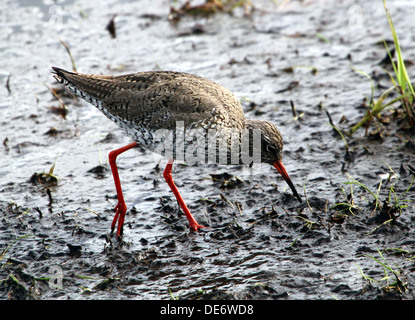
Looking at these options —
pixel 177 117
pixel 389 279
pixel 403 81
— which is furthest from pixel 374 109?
pixel 389 279

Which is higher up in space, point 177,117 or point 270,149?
point 177,117

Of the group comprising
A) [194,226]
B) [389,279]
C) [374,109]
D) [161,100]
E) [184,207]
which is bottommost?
[389,279]

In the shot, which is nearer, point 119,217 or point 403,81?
point 119,217

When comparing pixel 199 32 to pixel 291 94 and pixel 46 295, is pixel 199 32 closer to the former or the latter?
pixel 291 94

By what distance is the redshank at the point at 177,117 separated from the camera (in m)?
5.93

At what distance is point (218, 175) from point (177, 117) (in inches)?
50.0

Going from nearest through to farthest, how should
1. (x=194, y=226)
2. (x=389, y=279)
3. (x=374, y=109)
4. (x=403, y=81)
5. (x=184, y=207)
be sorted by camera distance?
1. (x=389, y=279)
2. (x=194, y=226)
3. (x=184, y=207)
4. (x=403, y=81)
5. (x=374, y=109)

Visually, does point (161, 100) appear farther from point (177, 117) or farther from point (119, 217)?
point (119, 217)

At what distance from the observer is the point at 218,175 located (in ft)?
22.7

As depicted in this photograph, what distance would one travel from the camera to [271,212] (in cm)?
609

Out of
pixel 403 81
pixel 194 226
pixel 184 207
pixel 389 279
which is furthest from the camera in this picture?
pixel 403 81
